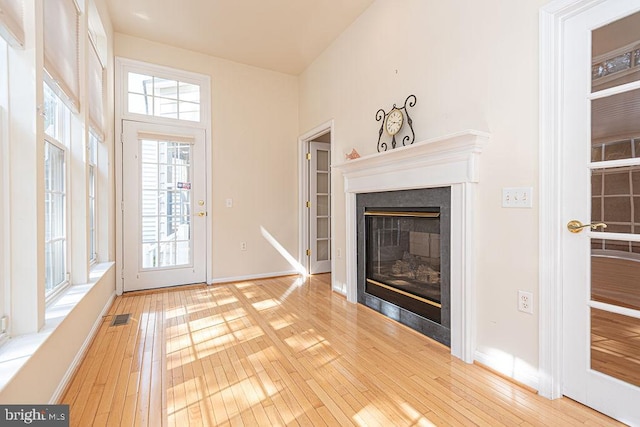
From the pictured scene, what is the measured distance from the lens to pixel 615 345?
1.51 metres

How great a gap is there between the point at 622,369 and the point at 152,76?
16.2 feet

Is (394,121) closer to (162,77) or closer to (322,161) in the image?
(322,161)

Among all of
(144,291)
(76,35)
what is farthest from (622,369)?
(144,291)

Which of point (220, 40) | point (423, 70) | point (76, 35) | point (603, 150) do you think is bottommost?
point (603, 150)

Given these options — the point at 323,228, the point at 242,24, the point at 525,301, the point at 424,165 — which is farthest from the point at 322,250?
the point at 525,301

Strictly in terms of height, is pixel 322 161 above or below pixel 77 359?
above

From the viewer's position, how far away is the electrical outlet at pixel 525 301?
5.85 ft

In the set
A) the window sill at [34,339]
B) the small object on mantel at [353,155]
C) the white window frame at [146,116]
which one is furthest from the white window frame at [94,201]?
the small object on mantel at [353,155]

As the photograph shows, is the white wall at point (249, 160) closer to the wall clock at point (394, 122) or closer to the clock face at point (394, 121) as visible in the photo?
the wall clock at point (394, 122)

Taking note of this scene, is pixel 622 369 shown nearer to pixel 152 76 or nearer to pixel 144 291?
pixel 144 291

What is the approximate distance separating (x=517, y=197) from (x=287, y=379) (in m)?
1.74

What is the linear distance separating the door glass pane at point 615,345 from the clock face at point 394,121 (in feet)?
6.06

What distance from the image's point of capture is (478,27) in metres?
2.06

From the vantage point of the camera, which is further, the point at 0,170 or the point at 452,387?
the point at 452,387
